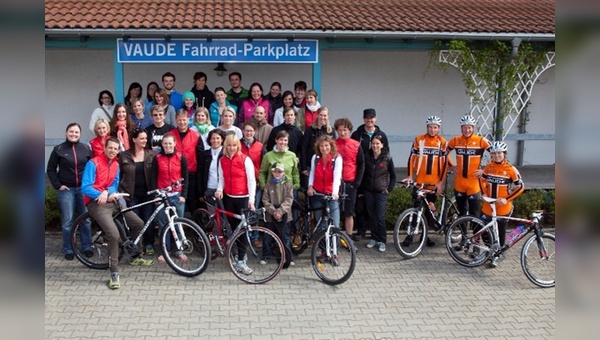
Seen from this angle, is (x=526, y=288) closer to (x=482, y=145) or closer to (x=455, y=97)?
(x=482, y=145)

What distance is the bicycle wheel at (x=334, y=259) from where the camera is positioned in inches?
264

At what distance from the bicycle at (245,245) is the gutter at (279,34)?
3.18m

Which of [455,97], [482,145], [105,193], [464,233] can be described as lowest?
[464,233]

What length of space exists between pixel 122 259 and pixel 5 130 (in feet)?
21.2

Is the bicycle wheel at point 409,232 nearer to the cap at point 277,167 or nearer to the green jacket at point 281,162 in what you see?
the green jacket at point 281,162

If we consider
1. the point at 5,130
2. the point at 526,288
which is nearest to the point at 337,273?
the point at 526,288

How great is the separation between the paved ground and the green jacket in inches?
45.2

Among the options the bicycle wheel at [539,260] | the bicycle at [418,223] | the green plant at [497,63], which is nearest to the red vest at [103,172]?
the bicycle at [418,223]

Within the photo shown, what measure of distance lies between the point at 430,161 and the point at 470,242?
1247 millimetres

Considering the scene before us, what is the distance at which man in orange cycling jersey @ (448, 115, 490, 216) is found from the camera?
766 centimetres

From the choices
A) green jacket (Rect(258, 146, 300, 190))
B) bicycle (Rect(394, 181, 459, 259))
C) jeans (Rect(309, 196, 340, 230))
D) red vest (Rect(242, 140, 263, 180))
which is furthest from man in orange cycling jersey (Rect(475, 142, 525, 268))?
red vest (Rect(242, 140, 263, 180))

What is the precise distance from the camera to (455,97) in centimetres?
1291

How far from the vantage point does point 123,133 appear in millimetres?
7684

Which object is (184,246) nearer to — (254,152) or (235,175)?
(235,175)
